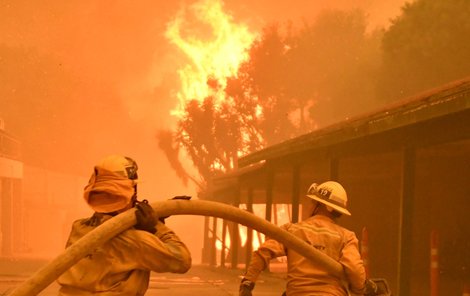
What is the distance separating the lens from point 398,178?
25.8m

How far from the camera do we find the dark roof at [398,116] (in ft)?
36.3

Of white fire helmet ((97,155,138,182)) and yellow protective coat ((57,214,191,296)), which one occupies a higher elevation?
white fire helmet ((97,155,138,182))

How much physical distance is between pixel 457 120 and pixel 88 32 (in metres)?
172

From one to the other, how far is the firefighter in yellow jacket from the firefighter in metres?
1.70

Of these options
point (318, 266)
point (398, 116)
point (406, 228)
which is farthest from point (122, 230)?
point (406, 228)

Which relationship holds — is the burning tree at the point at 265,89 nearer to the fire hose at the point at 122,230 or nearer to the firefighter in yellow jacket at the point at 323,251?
the firefighter in yellow jacket at the point at 323,251

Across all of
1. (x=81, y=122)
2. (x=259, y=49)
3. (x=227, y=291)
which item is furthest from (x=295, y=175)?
(x=81, y=122)

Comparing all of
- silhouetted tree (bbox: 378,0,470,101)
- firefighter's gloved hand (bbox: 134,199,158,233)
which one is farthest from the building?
silhouetted tree (bbox: 378,0,470,101)

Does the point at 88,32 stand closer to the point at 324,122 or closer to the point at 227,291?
the point at 324,122

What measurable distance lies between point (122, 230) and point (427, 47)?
44.6 metres

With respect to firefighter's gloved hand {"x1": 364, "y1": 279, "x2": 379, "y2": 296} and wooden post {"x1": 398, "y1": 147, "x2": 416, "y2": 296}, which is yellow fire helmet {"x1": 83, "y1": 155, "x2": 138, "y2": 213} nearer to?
firefighter's gloved hand {"x1": 364, "y1": 279, "x2": 379, "y2": 296}

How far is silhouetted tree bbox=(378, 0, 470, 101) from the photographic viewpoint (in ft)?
151

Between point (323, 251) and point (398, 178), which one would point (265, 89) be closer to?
point (398, 178)

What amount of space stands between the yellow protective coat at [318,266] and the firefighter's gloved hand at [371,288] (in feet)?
0.15
